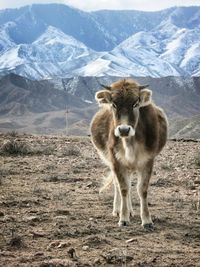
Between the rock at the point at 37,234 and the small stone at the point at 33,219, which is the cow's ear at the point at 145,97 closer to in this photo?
the small stone at the point at 33,219

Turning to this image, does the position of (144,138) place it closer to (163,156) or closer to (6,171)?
(6,171)

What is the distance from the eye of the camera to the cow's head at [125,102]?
9511 mm

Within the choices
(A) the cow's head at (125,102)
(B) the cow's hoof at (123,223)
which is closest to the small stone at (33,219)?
(B) the cow's hoof at (123,223)

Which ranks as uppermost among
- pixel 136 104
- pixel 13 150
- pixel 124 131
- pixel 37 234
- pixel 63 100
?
pixel 136 104

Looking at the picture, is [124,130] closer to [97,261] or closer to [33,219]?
[33,219]

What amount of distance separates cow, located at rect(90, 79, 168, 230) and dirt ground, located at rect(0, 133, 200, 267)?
399 millimetres

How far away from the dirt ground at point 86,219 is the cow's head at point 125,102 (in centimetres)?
151

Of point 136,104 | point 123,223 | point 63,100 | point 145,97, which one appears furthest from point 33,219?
point 63,100

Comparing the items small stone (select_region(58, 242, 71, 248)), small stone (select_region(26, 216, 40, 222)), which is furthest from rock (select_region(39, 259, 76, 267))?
small stone (select_region(26, 216, 40, 222))

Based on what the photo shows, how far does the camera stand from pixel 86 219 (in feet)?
32.4

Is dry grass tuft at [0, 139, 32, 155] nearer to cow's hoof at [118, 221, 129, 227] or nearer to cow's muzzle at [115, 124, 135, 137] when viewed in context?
cow's hoof at [118, 221, 129, 227]

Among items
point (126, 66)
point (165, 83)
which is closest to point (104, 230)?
point (165, 83)

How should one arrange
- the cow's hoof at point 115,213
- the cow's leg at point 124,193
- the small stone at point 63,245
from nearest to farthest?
1. the small stone at point 63,245
2. the cow's leg at point 124,193
3. the cow's hoof at point 115,213

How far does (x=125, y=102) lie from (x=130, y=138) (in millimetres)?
568
